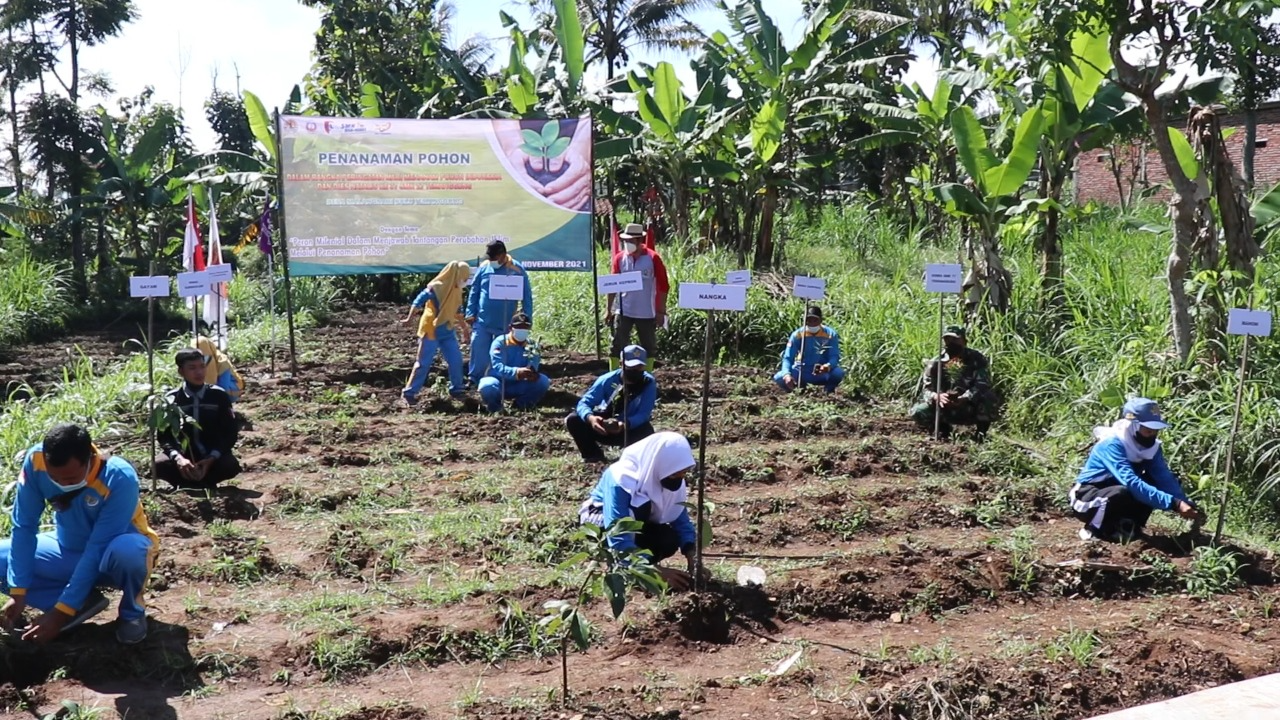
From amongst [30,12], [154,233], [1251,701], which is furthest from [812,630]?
[30,12]

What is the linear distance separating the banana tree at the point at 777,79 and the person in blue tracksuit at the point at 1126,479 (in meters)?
8.13

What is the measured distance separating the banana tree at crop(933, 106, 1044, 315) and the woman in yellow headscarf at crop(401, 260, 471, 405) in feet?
14.5

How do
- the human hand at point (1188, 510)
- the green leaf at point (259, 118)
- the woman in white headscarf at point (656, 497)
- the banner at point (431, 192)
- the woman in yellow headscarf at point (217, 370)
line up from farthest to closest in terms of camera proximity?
the green leaf at point (259, 118) → the banner at point (431, 192) → the woman in yellow headscarf at point (217, 370) → the human hand at point (1188, 510) → the woman in white headscarf at point (656, 497)

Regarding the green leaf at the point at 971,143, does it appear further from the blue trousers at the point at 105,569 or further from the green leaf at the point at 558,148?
the blue trousers at the point at 105,569

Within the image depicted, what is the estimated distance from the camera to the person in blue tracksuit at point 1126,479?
6.42m

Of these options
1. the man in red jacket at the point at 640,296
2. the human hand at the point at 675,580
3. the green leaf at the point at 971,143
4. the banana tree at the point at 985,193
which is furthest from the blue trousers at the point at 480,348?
the human hand at the point at 675,580

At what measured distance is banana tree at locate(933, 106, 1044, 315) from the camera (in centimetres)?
1042

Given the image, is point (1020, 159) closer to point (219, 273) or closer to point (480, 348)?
point (480, 348)

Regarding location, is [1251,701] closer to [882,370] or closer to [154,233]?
[882,370]

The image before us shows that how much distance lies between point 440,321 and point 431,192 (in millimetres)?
2484

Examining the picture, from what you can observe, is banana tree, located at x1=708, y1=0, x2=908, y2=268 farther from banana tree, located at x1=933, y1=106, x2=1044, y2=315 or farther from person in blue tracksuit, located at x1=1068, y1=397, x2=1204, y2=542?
person in blue tracksuit, located at x1=1068, y1=397, x2=1204, y2=542

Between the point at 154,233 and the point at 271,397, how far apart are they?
41.7 feet

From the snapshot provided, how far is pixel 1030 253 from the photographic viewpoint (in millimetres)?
11594

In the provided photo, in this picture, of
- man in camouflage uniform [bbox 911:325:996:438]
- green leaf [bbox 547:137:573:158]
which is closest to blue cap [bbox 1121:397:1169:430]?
man in camouflage uniform [bbox 911:325:996:438]
